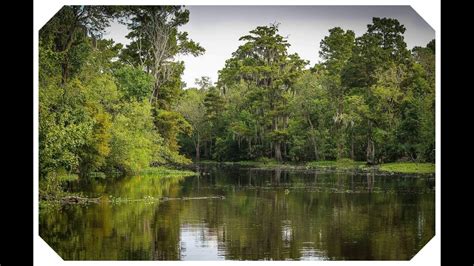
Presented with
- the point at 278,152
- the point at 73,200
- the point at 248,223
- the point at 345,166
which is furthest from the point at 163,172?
the point at 248,223

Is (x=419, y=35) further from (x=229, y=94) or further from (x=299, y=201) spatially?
(x=299, y=201)

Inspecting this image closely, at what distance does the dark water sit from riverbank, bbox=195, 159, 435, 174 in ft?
17.1

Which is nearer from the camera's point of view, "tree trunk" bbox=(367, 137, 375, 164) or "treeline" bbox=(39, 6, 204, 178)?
"treeline" bbox=(39, 6, 204, 178)

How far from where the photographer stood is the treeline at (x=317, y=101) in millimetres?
28609

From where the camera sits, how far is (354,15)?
26312 mm

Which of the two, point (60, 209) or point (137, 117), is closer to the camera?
point (60, 209)

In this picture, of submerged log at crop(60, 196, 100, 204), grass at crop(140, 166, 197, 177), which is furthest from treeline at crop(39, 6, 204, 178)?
submerged log at crop(60, 196, 100, 204)

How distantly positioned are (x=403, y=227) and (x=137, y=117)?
1385 cm

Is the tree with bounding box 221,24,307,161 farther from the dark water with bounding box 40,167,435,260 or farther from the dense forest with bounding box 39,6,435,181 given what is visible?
the dark water with bounding box 40,167,435,260

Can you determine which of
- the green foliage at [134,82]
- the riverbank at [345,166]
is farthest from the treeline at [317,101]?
the green foliage at [134,82]

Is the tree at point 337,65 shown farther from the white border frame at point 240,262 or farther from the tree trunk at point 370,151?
the white border frame at point 240,262

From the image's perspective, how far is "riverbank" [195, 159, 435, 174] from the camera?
2654cm

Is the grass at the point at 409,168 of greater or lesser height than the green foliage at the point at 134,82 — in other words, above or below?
below
